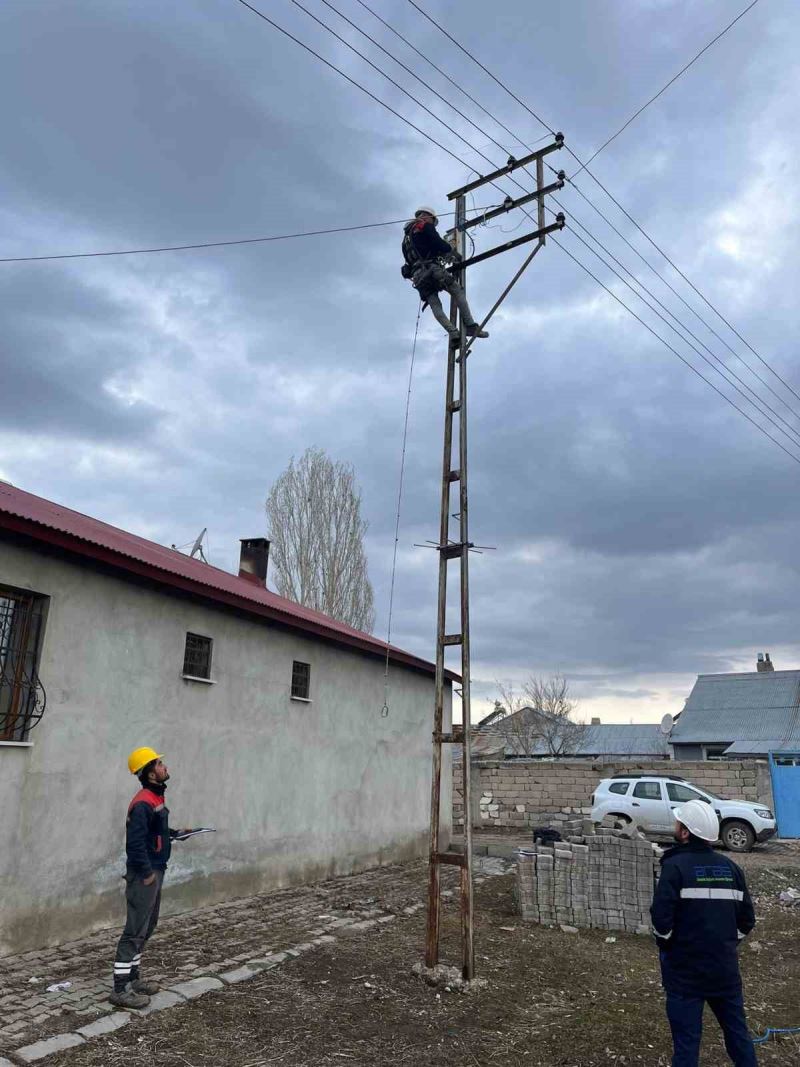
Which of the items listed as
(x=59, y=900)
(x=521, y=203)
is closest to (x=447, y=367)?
(x=521, y=203)

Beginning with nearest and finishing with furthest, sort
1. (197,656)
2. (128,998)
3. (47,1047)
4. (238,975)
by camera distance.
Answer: (47,1047) → (128,998) → (238,975) → (197,656)

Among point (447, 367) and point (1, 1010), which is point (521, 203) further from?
point (1, 1010)

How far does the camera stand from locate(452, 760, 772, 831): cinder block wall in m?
18.5

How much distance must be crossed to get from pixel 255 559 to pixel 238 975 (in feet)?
32.9

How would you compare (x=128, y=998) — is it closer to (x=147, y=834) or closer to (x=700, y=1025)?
(x=147, y=834)

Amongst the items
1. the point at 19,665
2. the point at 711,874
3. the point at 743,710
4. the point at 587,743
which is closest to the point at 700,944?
the point at 711,874

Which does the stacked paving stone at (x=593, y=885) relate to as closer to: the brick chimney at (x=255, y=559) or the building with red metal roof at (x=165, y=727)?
the building with red metal roof at (x=165, y=727)

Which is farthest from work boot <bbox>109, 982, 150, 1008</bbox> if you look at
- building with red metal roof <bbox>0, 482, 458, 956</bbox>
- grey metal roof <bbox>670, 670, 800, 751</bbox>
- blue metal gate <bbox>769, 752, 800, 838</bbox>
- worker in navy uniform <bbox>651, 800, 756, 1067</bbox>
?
A: grey metal roof <bbox>670, 670, 800, 751</bbox>

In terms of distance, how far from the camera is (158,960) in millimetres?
6828

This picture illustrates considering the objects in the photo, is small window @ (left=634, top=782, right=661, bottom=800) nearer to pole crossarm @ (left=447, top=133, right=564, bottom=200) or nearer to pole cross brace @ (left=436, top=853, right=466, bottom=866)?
pole cross brace @ (left=436, top=853, right=466, bottom=866)

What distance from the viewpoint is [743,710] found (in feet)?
111

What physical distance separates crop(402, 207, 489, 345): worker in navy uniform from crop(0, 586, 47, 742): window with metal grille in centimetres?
489

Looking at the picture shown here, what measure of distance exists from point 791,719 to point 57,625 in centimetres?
3245

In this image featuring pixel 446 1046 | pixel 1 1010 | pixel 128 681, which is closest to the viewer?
pixel 446 1046
